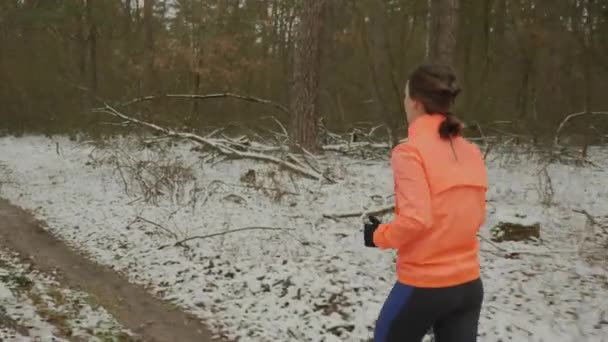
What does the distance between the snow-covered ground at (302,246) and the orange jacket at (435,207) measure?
2723mm

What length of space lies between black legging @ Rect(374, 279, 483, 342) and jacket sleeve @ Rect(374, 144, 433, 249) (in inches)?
11.0

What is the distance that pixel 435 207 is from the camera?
2205 mm

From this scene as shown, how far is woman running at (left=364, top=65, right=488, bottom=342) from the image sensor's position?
7.22 ft

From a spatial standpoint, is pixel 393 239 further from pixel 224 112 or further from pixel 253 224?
pixel 224 112

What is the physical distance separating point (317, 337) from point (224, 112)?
1375cm

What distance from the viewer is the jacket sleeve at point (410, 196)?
218cm

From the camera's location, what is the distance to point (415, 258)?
7.65 ft

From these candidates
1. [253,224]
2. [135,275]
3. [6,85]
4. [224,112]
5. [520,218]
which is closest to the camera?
[135,275]

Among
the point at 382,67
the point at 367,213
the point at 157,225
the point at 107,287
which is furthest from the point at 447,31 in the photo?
the point at 107,287

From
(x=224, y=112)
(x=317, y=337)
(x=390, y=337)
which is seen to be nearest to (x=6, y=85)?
(x=224, y=112)

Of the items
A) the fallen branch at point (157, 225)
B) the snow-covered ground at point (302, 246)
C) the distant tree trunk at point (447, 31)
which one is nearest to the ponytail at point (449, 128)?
the snow-covered ground at point (302, 246)

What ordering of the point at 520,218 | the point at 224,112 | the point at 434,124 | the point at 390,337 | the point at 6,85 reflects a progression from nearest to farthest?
the point at 434,124
the point at 390,337
the point at 520,218
the point at 224,112
the point at 6,85

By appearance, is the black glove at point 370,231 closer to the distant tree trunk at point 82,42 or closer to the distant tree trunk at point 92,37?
the distant tree trunk at point 82,42

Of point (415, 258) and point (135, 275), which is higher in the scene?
point (415, 258)
